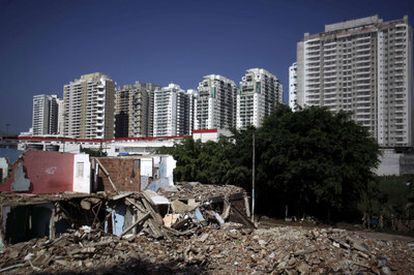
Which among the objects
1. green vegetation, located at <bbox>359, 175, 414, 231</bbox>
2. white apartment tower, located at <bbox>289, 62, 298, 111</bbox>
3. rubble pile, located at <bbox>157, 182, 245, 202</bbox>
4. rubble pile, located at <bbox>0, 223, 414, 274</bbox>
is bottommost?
green vegetation, located at <bbox>359, 175, 414, 231</bbox>

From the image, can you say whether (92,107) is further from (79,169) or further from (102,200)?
(102,200)

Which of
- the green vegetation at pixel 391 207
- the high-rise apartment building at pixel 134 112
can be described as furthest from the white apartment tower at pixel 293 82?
the green vegetation at pixel 391 207

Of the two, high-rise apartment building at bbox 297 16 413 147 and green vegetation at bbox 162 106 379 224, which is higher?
high-rise apartment building at bbox 297 16 413 147

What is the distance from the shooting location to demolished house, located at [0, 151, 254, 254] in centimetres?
1388

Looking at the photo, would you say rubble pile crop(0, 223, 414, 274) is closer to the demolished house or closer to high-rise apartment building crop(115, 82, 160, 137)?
the demolished house

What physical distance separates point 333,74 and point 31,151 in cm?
6873

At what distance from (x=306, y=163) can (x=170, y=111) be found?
2649 inches

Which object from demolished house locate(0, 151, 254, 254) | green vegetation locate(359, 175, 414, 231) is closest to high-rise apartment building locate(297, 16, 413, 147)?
green vegetation locate(359, 175, 414, 231)

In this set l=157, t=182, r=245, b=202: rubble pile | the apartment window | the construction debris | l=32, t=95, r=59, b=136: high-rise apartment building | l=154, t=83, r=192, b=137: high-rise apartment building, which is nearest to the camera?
the construction debris

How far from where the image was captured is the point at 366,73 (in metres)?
69.9

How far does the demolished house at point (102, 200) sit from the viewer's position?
1388 centimetres

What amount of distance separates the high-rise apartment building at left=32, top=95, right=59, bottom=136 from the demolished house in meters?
89.4

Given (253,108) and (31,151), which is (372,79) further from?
(31,151)

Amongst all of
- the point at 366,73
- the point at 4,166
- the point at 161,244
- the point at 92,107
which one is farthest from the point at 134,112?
the point at 161,244
